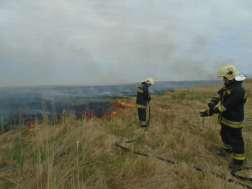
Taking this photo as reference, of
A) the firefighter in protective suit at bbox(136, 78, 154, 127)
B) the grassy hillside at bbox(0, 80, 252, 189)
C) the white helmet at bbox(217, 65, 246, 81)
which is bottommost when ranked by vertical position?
the grassy hillside at bbox(0, 80, 252, 189)

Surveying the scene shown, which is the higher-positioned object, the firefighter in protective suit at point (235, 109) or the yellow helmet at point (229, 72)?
the yellow helmet at point (229, 72)

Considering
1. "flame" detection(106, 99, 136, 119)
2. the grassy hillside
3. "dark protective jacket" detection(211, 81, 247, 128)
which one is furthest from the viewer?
"flame" detection(106, 99, 136, 119)

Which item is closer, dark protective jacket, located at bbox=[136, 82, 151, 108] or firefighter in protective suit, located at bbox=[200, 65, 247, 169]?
firefighter in protective suit, located at bbox=[200, 65, 247, 169]

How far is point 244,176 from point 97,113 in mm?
7060

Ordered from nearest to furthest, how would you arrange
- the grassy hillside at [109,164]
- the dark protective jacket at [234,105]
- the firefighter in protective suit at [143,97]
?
the grassy hillside at [109,164] < the dark protective jacket at [234,105] < the firefighter in protective suit at [143,97]

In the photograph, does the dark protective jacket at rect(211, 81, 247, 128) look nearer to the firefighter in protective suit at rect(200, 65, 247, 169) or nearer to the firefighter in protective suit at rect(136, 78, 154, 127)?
the firefighter in protective suit at rect(200, 65, 247, 169)

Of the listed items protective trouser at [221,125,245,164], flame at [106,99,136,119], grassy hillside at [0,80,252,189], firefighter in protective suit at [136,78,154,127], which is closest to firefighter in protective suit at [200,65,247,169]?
protective trouser at [221,125,245,164]

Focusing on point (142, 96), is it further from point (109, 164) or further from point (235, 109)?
point (109, 164)

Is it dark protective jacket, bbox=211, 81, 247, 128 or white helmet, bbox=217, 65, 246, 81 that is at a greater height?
white helmet, bbox=217, 65, 246, 81

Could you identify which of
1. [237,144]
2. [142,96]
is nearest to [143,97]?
[142,96]

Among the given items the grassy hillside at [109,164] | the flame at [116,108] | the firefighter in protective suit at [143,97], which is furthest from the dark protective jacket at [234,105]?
the flame at [116,108]

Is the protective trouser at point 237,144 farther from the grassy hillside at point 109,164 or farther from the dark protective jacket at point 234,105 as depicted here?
the grassy hillside at point 109,164

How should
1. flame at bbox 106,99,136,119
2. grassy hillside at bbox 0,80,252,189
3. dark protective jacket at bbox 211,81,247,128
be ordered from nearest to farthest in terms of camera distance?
grassy hillside at bbox 0,80,252,189 → dark protective jacket at bbox 211,81,247,128 → flame at bbox 106,99,136,119

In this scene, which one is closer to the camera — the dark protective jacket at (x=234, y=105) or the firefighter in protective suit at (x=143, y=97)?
the dark protective jacket at (x=234, y=105)
